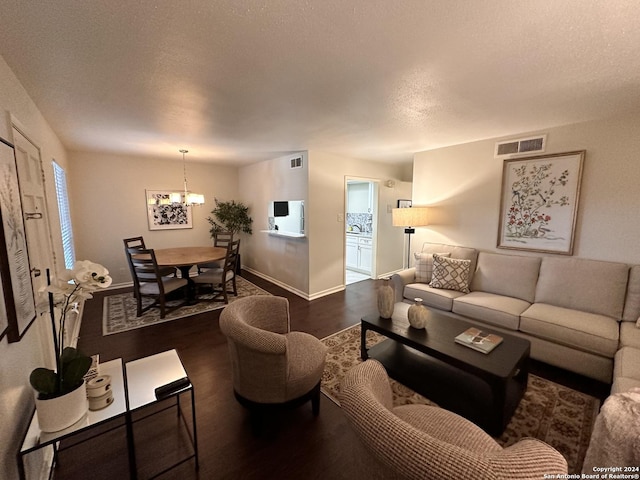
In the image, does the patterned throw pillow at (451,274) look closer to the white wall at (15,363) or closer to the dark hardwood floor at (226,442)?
the dark hardwood floor at (226,442)

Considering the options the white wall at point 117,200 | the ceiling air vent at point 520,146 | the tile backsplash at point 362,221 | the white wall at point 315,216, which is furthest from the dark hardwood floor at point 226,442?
the tile backsplash at point 362,221

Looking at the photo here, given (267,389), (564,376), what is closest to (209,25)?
(267,389)

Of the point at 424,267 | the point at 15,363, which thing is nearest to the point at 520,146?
the point at 424,267

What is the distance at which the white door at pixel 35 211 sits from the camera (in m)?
1.60

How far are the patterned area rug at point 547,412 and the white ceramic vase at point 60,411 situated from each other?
1578 mm

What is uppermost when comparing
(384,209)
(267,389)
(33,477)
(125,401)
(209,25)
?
(209,25)

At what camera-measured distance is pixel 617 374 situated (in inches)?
68.3

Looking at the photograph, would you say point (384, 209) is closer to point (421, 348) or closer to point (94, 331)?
point (421, 348)

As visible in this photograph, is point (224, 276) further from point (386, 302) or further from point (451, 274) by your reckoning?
point (451, 274)

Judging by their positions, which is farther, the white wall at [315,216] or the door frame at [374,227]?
the door frame at [374,227]

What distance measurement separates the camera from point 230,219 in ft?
19.2

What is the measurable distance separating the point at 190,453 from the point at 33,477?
708mm

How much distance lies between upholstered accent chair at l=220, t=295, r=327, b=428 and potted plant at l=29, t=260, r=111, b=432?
2.28ft

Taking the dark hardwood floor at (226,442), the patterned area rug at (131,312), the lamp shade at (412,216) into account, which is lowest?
the dark hardwood floor at (226,442)
